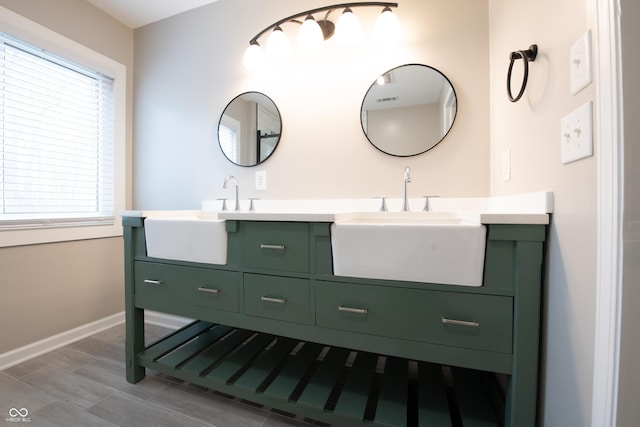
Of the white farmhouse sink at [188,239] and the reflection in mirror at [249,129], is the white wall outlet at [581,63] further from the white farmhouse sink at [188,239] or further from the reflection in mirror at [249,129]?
the reflection in mirror at [249,129]

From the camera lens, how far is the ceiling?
73.5 inches

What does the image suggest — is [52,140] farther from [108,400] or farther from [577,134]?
[577,134]

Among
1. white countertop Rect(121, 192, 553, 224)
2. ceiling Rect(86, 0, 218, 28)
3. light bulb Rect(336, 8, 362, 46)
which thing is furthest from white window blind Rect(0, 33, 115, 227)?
light bulb Rect(336, 8, 362, 46)

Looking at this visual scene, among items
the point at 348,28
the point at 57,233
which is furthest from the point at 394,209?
the point at 57,233

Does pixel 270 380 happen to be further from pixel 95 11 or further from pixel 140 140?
pixel 95 11

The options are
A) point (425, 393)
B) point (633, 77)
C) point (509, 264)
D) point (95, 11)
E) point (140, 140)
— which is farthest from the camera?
point (140, 140)

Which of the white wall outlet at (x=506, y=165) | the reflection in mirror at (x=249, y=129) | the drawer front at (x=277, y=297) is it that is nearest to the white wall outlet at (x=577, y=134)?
the white wall outlet at (x=506, y=165)

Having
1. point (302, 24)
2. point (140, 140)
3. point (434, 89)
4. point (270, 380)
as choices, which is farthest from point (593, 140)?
point (140, 140)

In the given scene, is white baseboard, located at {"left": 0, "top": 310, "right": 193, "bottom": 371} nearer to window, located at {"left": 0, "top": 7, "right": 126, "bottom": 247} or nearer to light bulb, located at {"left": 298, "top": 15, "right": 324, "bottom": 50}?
window, located at {"left": 0, "top": 7, "right": 126, "bottom": 247}

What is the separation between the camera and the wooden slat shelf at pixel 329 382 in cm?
96

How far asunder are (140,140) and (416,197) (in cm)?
218

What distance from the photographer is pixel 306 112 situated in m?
1.64

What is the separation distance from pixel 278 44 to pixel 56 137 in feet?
5.27

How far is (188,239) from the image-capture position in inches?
46.4
